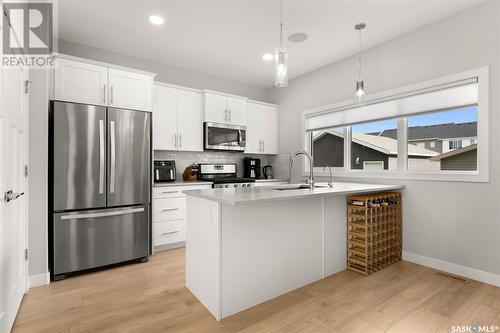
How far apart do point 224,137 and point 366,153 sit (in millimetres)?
2220

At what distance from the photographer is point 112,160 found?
290 centimetres

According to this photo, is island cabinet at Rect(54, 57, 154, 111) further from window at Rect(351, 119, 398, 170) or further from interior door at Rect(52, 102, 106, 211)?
window at Rect(351, 119, 398, 170)

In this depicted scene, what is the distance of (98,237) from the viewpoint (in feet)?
9.25

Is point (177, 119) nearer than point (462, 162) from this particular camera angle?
No

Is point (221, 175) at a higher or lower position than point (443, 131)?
lower

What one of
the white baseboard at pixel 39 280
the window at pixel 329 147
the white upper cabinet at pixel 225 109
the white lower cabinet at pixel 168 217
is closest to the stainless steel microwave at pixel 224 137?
the white upper cabinet at pixel 225 109

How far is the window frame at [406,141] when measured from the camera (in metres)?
2.55

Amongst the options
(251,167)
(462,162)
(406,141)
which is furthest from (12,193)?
(462,162)

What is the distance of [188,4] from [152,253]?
289 centimetres

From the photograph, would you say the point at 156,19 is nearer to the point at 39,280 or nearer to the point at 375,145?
the point at 39,280

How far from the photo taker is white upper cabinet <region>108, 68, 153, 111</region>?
3.06 metres

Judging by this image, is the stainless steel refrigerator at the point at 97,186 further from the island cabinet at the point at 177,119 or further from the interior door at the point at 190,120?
the interior door at the point at 190,120

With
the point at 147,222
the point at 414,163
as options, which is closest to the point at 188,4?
the point at 147,222

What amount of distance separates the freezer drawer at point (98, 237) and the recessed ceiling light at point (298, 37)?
9.01ft
